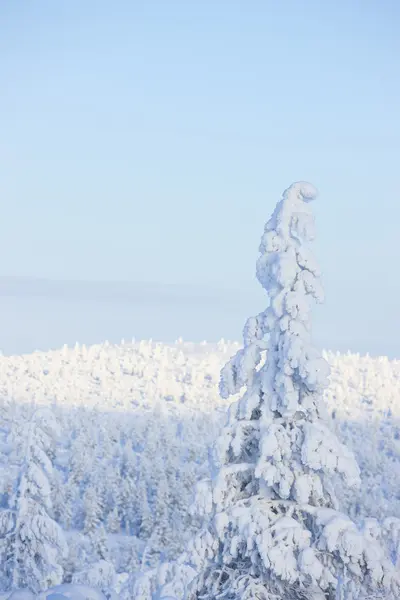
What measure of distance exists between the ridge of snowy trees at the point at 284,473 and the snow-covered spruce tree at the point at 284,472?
15 millimetres

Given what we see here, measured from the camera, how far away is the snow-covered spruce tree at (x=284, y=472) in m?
9.71

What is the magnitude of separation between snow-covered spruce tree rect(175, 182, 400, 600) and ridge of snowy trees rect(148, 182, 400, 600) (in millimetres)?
15

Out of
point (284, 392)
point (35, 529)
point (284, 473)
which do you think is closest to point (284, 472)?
point (284, 473)

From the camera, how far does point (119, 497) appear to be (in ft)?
333

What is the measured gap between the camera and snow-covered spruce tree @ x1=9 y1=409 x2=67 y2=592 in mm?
19562

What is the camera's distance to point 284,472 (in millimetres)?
10281

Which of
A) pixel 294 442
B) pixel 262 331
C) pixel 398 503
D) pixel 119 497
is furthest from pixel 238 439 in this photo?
pixel 398 503

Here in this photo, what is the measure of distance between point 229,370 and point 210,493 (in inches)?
71.4

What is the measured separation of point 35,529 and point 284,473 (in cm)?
1142

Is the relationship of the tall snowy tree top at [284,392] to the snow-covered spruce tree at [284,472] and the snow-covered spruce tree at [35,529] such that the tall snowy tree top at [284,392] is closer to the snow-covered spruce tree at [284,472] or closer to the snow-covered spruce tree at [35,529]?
the snow-covered spruce tree at [284,472]

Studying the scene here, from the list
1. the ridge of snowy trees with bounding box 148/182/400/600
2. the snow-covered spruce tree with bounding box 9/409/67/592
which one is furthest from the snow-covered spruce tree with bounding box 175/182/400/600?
the snow-covered spruce tree with bounding box 9/409/67/592

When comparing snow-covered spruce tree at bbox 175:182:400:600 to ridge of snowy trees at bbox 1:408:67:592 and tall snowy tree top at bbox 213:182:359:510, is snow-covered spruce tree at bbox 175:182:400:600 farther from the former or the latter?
ridge of snowy trees at bbox 1:408:67:592

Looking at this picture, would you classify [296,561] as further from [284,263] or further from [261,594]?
[284,263]

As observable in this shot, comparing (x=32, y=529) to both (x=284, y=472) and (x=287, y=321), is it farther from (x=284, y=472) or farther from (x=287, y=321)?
(x=287, y=321)
